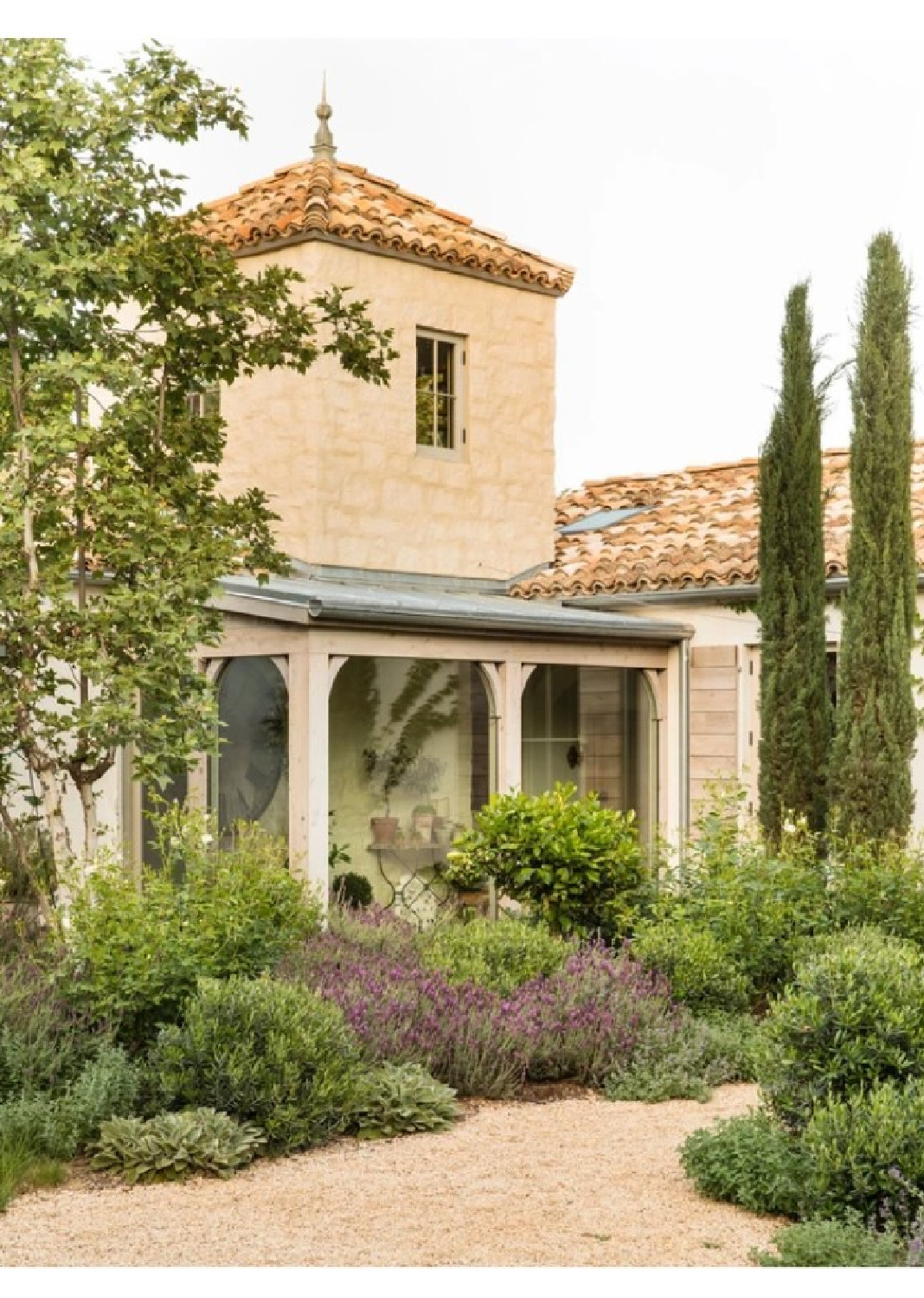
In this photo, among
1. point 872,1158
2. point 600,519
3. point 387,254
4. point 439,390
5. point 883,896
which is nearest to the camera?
point 872,1158

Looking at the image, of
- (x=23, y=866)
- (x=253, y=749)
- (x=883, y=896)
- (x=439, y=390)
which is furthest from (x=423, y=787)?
(x=883, y=896)

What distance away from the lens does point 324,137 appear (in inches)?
580

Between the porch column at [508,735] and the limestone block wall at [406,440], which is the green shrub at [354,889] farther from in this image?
the limestone block wall at [406,440]

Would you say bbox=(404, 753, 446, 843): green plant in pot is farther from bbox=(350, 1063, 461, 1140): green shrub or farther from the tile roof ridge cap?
the tile roof ridge cap

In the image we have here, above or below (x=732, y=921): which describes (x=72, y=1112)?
below

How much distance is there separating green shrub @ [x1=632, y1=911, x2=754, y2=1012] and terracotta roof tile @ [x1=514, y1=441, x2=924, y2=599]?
4952mm

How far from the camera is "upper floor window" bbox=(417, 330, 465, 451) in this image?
14.7m

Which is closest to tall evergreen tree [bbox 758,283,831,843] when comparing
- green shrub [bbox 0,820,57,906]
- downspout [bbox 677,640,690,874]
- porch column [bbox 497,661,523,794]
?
downspout [bbox 677,640,690,874]

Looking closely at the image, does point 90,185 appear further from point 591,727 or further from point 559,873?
point 591,727

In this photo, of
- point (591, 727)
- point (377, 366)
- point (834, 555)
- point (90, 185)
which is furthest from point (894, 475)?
point (90, 185)

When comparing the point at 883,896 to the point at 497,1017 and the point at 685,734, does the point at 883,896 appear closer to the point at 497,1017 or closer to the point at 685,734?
the point at 497,1017

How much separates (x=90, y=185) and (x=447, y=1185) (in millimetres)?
6057

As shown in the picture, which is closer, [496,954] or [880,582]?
[496,954]

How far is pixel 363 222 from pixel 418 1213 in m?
10.00
